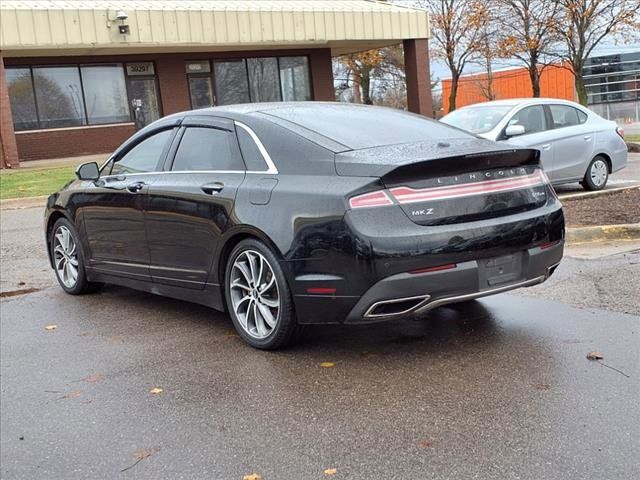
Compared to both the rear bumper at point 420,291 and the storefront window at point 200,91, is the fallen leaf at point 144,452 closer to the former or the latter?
the rear bumper at point 420,291

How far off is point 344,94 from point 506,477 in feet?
151

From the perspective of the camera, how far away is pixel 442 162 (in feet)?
14.2

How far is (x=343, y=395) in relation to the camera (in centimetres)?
405

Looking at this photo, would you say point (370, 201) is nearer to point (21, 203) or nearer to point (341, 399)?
point (341, 399)

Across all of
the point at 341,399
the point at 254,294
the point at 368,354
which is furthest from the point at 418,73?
the point at 341,399

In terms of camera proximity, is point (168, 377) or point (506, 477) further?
point (168, 377)

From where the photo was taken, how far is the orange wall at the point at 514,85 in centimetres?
4634

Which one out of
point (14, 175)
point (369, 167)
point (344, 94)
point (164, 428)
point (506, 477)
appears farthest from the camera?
point (344, 94)

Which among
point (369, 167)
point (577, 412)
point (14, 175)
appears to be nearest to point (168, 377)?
point (369, 167)

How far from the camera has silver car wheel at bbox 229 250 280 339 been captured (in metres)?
4.74

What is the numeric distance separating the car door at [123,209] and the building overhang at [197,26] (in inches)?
579

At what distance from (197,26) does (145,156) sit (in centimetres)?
1686

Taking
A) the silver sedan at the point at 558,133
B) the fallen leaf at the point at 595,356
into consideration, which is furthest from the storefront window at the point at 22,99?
the fallen leaf at the point at 595,356

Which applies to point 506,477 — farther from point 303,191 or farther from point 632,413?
point 303,191
